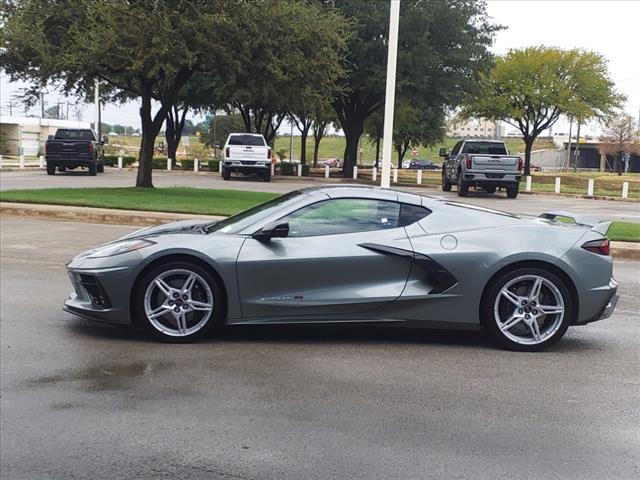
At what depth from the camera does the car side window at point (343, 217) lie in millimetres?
5719

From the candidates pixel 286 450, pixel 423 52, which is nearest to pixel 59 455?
pixel 286 450

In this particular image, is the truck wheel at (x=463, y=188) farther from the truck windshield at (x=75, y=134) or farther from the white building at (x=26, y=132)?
the white building at (x=26, y=132)

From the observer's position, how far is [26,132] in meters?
71.4

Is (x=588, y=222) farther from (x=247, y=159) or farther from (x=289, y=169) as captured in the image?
(x=289, y=169)

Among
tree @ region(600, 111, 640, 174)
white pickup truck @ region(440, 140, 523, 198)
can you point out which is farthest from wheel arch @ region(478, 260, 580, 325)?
tree @ region(600, 111, 640, 174)

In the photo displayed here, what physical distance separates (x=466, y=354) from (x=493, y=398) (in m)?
1.03

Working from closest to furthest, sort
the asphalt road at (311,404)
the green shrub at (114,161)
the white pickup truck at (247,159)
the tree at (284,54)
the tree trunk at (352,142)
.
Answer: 1. the asphalt road at (311,404)
2. the tree at (284,54)
3. the white pickup truck at (247,159)
4. the tree trunk at (352,142)
5. the green shrub at (114,161)

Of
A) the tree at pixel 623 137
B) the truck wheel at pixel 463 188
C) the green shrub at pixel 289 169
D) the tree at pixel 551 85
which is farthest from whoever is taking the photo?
the tree at pixel 623 137

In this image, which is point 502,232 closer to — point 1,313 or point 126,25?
point 1,313

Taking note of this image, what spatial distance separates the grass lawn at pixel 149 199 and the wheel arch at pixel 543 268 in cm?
943

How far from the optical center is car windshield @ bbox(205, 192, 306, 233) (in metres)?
5.82

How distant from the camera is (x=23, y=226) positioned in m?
12.9

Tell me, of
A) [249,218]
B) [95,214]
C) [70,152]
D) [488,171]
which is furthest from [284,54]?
[70,152]

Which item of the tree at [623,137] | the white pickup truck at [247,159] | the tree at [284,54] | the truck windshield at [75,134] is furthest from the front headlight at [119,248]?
the tree at [623,137]
